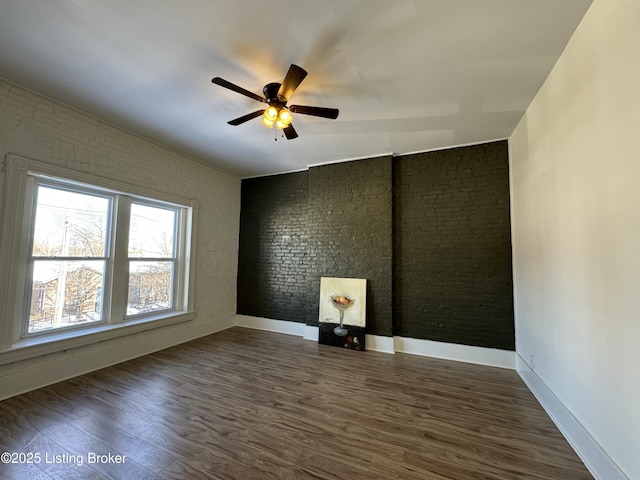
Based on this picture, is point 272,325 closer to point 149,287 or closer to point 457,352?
point 149,287

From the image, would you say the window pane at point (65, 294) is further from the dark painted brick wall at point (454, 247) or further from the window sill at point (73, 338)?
the dark painted brick wall at point (454, 247)

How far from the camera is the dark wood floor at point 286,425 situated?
5.51ft

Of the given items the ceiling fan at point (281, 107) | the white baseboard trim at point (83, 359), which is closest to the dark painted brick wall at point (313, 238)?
the white baseboard trim at point (83, 359)

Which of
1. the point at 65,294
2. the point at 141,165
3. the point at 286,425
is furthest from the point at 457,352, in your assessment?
the point at 141,165

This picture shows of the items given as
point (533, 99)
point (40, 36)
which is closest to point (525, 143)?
point (533, 99)

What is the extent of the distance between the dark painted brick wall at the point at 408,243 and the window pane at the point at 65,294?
261cm

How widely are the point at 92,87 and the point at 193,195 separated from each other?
6.73 ft

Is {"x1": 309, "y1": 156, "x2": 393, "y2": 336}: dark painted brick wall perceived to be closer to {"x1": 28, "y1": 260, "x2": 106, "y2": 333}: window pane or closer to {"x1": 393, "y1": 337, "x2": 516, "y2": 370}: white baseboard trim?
{"x1": 393, "y1": 337, "x2": 516, "y2": 370}: white baseboard trim

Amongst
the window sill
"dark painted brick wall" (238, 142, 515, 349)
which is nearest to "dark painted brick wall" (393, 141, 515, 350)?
"dark painted brick wall" (238, 142, 515, 349)

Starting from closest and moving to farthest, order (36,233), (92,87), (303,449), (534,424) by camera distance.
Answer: (303,449) < (534,424) < (92,87) < (36,233)

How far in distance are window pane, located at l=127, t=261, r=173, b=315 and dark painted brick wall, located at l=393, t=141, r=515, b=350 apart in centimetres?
373

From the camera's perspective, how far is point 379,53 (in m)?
2.01

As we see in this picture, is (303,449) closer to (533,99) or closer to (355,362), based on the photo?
(355,362)

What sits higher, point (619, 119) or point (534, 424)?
point (619, 119)
